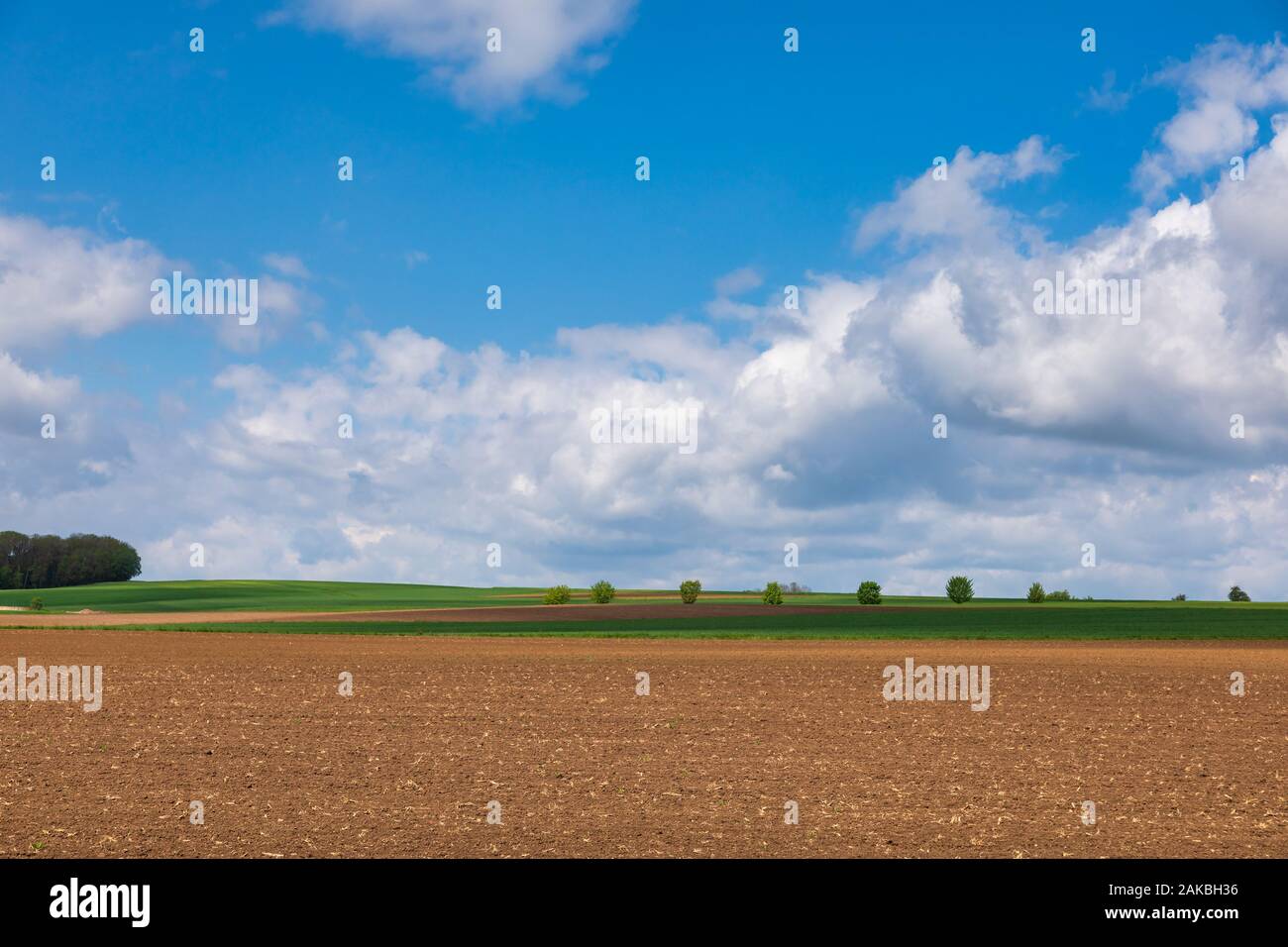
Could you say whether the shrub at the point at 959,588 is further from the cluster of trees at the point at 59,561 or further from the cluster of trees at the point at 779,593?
the cluster of trees at the point at 59,561

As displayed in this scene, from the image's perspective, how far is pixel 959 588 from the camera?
11356 centimetres

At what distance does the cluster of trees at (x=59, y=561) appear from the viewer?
6609 inches

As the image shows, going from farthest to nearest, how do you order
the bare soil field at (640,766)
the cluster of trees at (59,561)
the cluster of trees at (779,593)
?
the cluster of trees at (59,561) → the cluster of trees at (779,593) → the bare soil field at (640,766)

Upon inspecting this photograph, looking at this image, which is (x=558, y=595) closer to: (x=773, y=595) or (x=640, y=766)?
(x=773, y=595)

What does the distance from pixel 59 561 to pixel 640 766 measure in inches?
7071

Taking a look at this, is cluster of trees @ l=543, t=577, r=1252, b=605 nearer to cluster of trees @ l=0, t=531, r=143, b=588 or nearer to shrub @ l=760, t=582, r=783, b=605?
shrub @ l=760, t=582, r=783, b=605

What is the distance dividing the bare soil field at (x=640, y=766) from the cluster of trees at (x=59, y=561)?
505ft

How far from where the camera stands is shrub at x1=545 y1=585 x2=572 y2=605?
10606cm

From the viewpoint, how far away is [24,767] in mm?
19516

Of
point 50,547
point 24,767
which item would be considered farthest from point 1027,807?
point 50,547

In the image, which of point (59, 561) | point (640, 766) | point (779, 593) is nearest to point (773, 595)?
point (779, 593)

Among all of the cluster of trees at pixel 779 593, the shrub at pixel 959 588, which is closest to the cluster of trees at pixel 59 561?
the cluster of trees at pixel 779 593

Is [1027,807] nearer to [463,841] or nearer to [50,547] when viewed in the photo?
[463,841]
